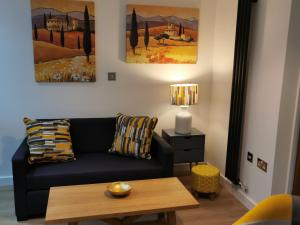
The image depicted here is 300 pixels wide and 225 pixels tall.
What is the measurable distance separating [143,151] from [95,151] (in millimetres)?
588

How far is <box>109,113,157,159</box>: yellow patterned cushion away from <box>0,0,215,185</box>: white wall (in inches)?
17.9

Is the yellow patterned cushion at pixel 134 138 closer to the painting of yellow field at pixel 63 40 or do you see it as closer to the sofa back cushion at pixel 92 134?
the sofa back cushion at pixel 92 134

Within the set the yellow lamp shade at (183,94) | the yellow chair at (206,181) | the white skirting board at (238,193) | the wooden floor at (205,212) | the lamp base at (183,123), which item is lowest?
the wooden floor at (205,212)

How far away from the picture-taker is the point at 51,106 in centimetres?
338

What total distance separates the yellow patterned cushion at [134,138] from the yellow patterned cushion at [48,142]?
51 centimetres

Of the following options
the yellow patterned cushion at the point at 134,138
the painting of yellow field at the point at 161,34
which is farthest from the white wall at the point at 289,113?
the painting of yellow field at the point at 161,34

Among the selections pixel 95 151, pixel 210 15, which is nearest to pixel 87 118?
pixel 95 151

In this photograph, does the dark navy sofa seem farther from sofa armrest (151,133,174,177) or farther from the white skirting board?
the white skirting board

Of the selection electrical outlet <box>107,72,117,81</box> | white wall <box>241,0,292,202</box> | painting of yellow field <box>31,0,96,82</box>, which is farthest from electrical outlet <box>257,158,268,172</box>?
painting of yellow field <box>31,0,96,82</box>

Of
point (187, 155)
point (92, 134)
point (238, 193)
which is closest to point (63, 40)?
point (92, 134)

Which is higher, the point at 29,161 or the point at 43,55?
the point at 43,55

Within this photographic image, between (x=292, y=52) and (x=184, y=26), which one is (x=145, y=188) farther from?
(x=184, y=26)

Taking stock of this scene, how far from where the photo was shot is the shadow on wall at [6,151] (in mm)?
3336

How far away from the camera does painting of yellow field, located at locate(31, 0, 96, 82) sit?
125 inches
